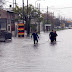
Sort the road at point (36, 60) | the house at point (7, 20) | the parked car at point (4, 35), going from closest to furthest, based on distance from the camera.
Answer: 1. the road at point (36, 60)
2. the parked car at point (4, 35)
3. the house at point (7, 20)

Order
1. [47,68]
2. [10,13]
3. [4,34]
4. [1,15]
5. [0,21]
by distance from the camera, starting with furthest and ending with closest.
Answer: [10,13]
[1,15]
[0,21]
[4,34]
[47,68]

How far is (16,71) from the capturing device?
12.0 metres

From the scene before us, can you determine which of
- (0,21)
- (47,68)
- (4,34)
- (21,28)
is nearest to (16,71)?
(47,68)

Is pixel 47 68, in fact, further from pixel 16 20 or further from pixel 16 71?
pixel 16 20

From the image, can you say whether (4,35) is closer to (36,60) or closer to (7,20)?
Answer: (36,60)

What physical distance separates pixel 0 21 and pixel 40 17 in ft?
46.6

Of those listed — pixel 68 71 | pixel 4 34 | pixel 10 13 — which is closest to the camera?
pixel 68 71

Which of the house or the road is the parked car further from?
the house

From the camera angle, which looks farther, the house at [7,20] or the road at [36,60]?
the house at [7,20]

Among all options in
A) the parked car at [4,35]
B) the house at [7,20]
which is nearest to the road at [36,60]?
the parked car at [4,35]

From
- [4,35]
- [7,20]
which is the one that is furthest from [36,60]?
[7,20]

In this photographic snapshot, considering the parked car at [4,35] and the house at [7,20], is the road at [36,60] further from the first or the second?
the house at [7,20]

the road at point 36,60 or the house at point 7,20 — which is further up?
the house at point 7,20

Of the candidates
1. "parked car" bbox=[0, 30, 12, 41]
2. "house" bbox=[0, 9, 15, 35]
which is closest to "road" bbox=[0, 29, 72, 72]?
"parked car" bbox=[0, 30, 12, 41]
